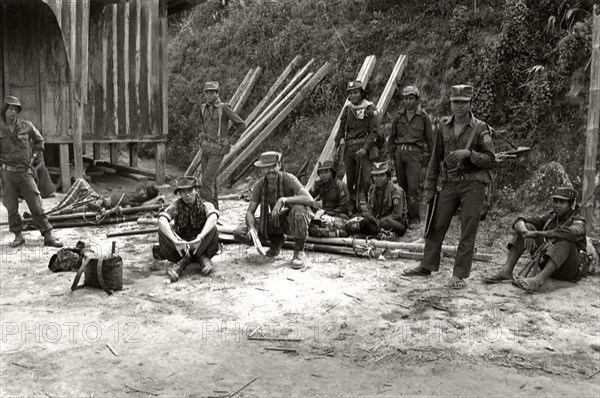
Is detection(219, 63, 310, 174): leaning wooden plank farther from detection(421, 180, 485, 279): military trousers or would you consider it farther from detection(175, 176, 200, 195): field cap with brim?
detection(421, 180, 485, 279): military trousers

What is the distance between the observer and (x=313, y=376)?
4.54 metres

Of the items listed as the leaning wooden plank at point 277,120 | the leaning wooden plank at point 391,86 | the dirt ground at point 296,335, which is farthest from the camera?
the leaning wooden plank at point 277,120

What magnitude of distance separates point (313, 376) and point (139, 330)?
1657mm

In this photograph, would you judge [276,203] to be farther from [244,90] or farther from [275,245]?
[244,90]

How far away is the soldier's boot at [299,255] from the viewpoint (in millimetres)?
7254

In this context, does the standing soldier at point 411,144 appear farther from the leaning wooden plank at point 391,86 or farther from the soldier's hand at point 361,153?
the leaning wooden plank at point 391,86

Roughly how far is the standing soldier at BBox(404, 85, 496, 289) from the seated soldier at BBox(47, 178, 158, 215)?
213 inches

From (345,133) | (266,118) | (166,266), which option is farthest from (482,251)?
(266,118)

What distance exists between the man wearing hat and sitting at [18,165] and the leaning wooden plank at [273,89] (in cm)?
617

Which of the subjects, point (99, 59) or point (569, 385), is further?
point (99, 59)

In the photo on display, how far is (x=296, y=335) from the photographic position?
5285 mm

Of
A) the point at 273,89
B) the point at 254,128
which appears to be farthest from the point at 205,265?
the point at 273,89

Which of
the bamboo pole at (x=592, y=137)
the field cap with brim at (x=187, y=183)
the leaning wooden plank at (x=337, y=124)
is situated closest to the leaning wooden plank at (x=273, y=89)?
the leaning wooden plank at (x=337, y=124)

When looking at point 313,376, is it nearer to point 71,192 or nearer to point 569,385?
point 569,385
